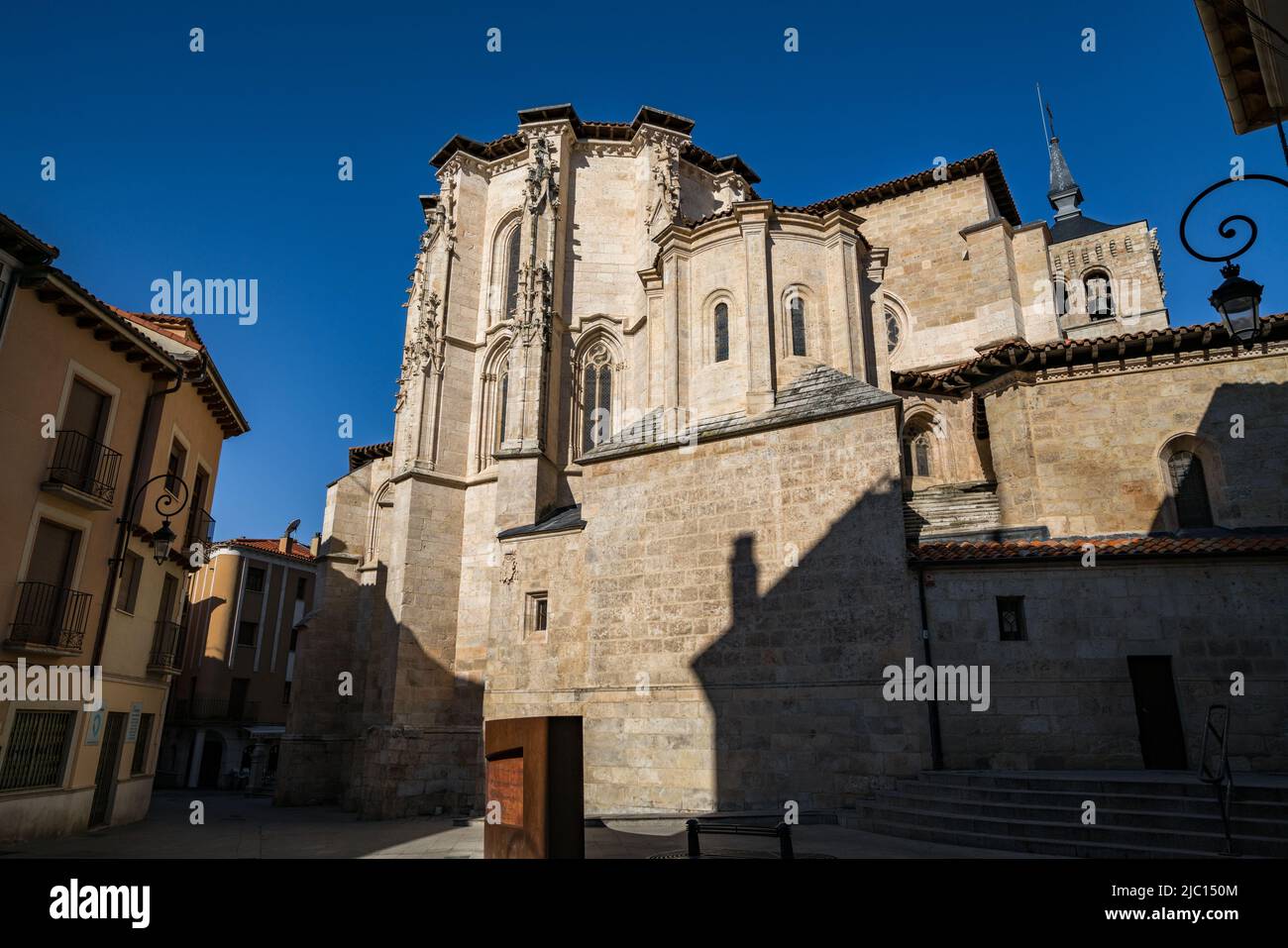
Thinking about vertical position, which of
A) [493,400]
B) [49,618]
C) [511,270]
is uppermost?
[511,270]

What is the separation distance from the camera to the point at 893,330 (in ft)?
76.8

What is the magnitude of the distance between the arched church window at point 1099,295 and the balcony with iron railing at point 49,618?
32.7 meters

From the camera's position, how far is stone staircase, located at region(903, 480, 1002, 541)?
14.7m

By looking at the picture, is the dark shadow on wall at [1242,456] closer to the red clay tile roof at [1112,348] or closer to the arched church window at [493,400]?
the red clay tile roof at [1112,348]

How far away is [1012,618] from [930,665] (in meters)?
1.42

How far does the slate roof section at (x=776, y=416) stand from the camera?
518 inches

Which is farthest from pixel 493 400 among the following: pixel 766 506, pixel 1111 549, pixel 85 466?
pixel 1111 549

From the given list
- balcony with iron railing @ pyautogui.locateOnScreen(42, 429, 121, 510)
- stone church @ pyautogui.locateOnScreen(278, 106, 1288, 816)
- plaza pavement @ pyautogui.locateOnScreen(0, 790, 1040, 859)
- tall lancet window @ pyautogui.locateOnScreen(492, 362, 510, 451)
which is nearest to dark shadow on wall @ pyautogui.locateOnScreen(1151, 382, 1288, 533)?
stone church @ pyautogui.locateOnScreen(278, 106, 1288, 816)

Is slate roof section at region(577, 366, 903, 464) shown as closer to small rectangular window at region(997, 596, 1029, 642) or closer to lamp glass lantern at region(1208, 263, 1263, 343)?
small rectangular window at region(997, 596, 1029, 642)

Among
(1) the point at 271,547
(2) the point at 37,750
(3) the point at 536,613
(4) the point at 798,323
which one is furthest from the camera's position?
(1) the point at 271,547

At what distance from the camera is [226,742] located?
30453 mm

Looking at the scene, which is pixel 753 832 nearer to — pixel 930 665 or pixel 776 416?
pixel 930 665
